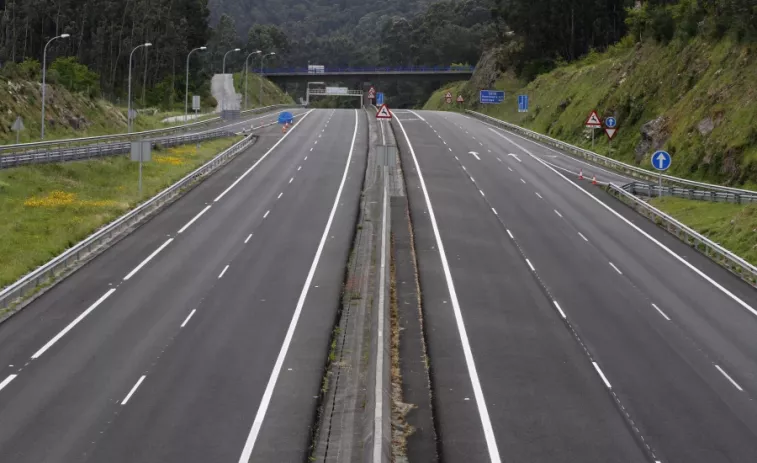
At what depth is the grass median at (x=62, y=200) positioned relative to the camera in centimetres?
3478

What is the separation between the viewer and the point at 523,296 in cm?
2820

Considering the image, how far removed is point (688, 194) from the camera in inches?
1786

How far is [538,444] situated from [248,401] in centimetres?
597

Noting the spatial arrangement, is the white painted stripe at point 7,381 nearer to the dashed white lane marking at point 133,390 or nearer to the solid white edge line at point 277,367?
the dashed white lane marking at point 133,390

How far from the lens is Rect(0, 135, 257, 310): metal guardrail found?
2753cm

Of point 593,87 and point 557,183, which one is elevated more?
point 593,87

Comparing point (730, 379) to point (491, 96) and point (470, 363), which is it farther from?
point (491, 96)

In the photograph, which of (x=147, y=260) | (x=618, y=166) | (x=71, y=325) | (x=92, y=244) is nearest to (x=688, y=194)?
(x=618, y=166)

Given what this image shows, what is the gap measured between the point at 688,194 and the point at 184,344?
1183 inches

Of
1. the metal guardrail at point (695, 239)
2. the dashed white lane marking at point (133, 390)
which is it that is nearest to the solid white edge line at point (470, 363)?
the dashed white lane marking at point (133, 390)

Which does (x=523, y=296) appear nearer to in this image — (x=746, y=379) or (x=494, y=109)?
(x=746, y=379)

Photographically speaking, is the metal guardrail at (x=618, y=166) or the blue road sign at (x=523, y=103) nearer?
the metal guardrail at (x=618, y=166)

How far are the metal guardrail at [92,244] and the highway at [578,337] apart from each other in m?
11.7

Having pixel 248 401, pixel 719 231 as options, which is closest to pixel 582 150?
pixel 719 231
